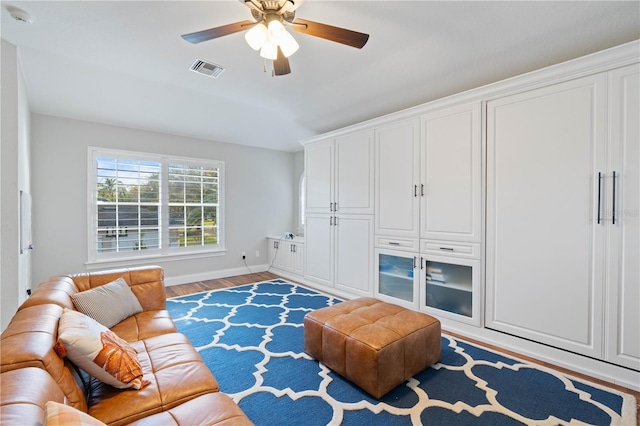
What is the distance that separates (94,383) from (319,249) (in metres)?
3.33

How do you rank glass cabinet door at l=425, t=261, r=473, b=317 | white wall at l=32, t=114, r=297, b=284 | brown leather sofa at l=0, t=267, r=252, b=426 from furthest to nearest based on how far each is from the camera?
1. white wall at l=32, t=114, r=297, b=284
2. glass cabinet door at l=425, t=261, r=473, b=317
3. brown leather sofa at l=0, t=267, r=252, b=426

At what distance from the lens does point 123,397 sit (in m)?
1.33

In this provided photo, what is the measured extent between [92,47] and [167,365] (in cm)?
278

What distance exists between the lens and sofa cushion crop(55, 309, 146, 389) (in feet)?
4.20

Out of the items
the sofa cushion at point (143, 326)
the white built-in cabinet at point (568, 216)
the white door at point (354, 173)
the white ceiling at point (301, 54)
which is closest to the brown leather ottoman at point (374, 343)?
the white built-in cabinet at point (568, 216)

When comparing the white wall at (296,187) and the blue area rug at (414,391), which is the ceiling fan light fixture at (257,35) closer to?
the blue area rug at (414,391)

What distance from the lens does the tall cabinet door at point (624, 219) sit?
2.11m

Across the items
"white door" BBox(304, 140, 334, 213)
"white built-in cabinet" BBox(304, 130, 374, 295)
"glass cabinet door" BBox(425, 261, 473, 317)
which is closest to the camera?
"glass cabinet door" BBox(425, 261, 473, 317)

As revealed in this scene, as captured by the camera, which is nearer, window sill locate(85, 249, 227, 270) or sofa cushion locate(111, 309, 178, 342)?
sofa cushion locate(111, 309, 178, 342)

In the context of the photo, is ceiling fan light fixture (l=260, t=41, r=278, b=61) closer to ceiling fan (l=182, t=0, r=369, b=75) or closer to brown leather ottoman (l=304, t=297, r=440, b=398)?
ceiling fan (l=182, t=0, r=369, b=75)

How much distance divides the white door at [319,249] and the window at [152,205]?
174 cm

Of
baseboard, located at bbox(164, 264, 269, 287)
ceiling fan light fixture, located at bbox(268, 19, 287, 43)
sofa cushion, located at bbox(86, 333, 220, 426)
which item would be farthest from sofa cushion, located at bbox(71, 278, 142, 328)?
baseboard, located at bbox(164, 264, 269, 287)

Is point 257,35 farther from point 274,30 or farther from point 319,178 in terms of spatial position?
point 319,178

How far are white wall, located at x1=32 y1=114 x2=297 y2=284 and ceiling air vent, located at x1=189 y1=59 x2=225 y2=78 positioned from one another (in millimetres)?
2121
